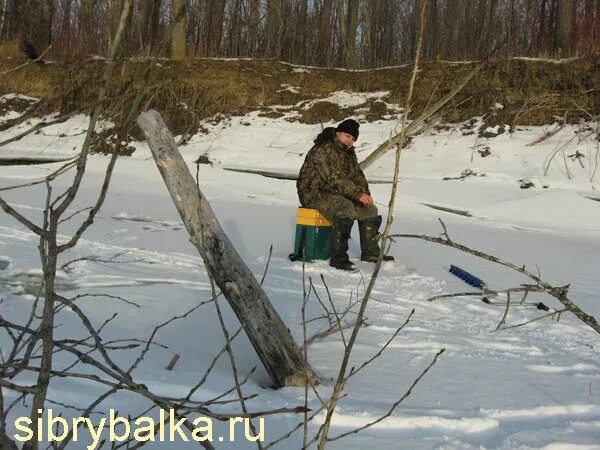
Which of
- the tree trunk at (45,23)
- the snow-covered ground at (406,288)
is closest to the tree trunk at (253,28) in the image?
the tree trunk at (45,23)

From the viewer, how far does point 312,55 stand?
2061 centimetres

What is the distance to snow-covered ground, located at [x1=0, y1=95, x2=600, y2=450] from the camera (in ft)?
8.37

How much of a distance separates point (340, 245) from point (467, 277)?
1165 millimetres

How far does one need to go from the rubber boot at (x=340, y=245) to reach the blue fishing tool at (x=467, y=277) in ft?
3.06

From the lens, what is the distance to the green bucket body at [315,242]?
6.07 m

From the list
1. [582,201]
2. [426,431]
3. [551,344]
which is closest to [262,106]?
[582,201]

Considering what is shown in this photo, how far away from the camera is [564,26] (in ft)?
51.5

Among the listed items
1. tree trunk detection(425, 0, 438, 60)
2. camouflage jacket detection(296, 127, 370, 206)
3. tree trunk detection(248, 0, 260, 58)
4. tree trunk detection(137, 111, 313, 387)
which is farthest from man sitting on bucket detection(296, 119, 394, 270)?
tree trunk detection(425, 0, 438, 60)

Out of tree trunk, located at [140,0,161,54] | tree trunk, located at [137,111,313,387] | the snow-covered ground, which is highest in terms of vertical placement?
tree trunk, located at [140,0,161,54]

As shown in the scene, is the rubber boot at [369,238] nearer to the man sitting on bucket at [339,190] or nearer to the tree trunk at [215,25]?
the man sitting on bucket at [339,190]

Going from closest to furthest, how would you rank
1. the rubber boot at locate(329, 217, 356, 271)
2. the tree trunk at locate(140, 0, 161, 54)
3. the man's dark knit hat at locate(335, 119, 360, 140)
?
the tree trunk at locate(140, 0, 161, 54) → the rubber boot at locate(329, 217, 356, 271) → the man's dark knit hat at locate(335, 119, 360, 140)

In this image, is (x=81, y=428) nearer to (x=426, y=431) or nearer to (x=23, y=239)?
(x=426, y=431)

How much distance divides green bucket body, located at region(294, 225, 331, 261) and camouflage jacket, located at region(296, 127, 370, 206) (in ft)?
0.98

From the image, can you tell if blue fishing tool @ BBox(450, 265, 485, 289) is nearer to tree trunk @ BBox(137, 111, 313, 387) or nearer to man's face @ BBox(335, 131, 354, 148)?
man's face @ BBox(335, 131, 354, 148)
